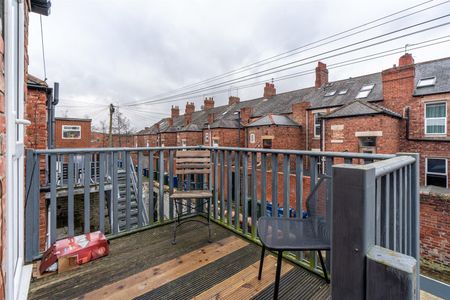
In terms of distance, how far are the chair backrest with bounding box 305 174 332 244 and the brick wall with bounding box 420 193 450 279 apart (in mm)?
8154

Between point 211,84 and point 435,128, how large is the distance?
553 inches

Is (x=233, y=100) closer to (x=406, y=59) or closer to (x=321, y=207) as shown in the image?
(x=406, y=59)

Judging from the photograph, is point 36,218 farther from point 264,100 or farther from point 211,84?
point 264,100

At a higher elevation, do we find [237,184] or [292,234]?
[237,184]

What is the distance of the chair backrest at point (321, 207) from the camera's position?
5.20 ft

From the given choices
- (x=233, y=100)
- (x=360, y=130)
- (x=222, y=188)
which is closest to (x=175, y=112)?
(x=233, y=100)

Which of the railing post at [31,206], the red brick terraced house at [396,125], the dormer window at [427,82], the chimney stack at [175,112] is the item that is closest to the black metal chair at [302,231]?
the railing post at [31,206]

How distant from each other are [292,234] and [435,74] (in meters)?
13.8

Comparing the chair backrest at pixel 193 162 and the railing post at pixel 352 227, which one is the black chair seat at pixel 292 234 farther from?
the chair backrest at pixel 193 162

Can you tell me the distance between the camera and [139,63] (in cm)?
1350

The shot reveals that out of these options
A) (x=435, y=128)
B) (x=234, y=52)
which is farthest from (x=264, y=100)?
(x=435, y=128)

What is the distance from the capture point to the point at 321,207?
66.2 inches

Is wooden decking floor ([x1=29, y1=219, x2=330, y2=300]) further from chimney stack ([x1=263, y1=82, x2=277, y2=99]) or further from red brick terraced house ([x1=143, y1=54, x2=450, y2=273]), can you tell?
chimney stack ([x1=263, y1=82, x2=277, y2=99])

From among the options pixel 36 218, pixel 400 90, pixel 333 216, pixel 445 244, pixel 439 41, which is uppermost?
pixel 439 41
